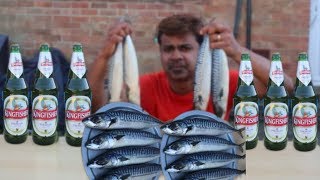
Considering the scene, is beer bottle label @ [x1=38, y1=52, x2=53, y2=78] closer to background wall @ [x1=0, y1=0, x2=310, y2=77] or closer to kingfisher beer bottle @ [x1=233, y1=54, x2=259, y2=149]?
kingfisher beer bottle @ [x1=233, y1=54, x2=259, y2=149]

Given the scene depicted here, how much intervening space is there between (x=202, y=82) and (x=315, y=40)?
4066 millimetres

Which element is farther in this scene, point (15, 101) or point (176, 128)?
point (15, 101)

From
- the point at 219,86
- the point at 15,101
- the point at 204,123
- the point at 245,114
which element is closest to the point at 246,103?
the point at 245,114

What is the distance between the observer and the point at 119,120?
1673mm

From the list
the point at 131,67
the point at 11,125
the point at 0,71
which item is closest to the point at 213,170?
the point at 131,67

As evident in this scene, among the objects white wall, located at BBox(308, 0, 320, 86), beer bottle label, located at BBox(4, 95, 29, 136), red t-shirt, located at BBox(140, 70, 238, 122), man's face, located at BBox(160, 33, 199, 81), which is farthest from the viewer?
white wall, located at BBox(308, 0, 320, 86)

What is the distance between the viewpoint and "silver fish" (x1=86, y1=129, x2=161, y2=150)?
1655mm

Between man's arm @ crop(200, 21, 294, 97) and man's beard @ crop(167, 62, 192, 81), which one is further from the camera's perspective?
man's beard @ crop(167, 62, 192, 81)

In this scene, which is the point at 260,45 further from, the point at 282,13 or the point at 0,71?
the point at 0,71

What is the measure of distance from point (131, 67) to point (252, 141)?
607mm

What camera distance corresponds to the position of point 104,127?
1.67 metres

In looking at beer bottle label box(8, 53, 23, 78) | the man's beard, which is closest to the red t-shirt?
the man's beard

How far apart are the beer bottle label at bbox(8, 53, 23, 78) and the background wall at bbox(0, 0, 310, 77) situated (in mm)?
3237

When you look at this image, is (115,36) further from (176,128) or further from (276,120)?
(276,120)
